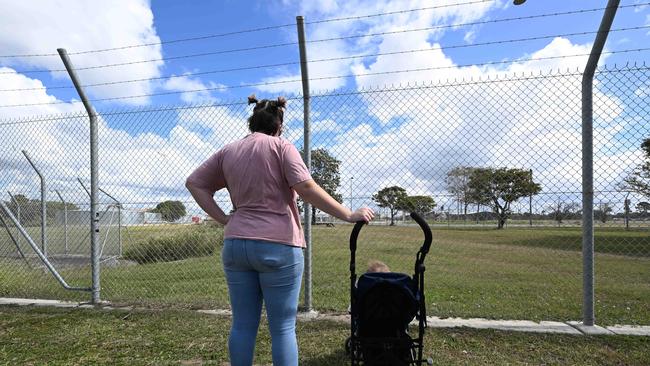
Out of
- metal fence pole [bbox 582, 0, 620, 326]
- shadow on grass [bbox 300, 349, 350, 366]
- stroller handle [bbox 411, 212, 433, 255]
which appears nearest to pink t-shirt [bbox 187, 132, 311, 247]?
stroller handle [bbox 411, 212, 433, 255]

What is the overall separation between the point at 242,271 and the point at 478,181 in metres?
3.55

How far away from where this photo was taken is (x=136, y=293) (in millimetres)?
6262

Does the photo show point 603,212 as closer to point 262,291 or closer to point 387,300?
point 387,300

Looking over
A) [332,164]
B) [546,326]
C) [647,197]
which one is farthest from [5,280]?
[647,197]

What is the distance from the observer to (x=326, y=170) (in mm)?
5109

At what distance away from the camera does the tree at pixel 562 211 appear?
4.55 metres

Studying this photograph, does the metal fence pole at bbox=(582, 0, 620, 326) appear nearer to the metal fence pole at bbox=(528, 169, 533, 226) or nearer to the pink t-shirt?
the metal fence pole at bbox=(528, 169, 533, 226)

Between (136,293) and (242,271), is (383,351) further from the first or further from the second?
(136,293)

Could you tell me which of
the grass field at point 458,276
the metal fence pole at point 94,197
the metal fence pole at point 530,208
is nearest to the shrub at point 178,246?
the grass field at point 458,276

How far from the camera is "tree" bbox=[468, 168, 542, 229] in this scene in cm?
479

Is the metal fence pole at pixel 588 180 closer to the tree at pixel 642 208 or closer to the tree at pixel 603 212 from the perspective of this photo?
the tree at pixel 603 212

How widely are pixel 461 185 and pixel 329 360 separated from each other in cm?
250

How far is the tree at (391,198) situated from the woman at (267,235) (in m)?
2.66

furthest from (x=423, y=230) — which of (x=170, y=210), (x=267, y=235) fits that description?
(x=170, y=210)
